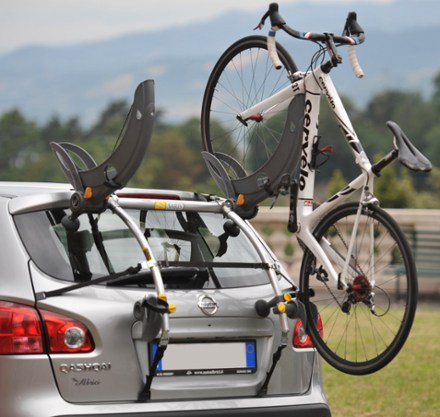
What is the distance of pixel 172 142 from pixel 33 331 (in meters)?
100

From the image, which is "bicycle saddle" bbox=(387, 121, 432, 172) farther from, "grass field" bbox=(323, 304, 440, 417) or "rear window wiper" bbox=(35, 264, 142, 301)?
"grass field" bbox=(323, 304, 440, 417)

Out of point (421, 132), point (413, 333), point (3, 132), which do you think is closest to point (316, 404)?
point (413, 333)

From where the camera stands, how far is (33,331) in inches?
209

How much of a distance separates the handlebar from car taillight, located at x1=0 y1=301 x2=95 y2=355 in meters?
1.86

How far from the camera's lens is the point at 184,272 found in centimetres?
566

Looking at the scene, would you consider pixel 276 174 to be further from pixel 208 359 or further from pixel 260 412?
pixel 260 412

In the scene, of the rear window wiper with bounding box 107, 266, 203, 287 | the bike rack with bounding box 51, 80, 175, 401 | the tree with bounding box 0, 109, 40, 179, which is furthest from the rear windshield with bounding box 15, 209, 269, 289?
the tree with bounding box 0, 109, 40, 179

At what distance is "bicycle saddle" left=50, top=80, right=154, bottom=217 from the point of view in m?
5.27

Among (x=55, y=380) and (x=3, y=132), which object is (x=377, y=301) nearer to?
(x=55, y=380)

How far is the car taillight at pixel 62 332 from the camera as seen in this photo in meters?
5.32

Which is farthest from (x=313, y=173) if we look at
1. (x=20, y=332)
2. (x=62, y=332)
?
(x=20, y=332)

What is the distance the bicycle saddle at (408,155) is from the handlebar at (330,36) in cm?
60

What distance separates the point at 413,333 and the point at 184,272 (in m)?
8.29

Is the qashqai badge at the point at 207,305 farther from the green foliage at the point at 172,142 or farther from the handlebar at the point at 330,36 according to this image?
the green foliage at the point at 172,142
